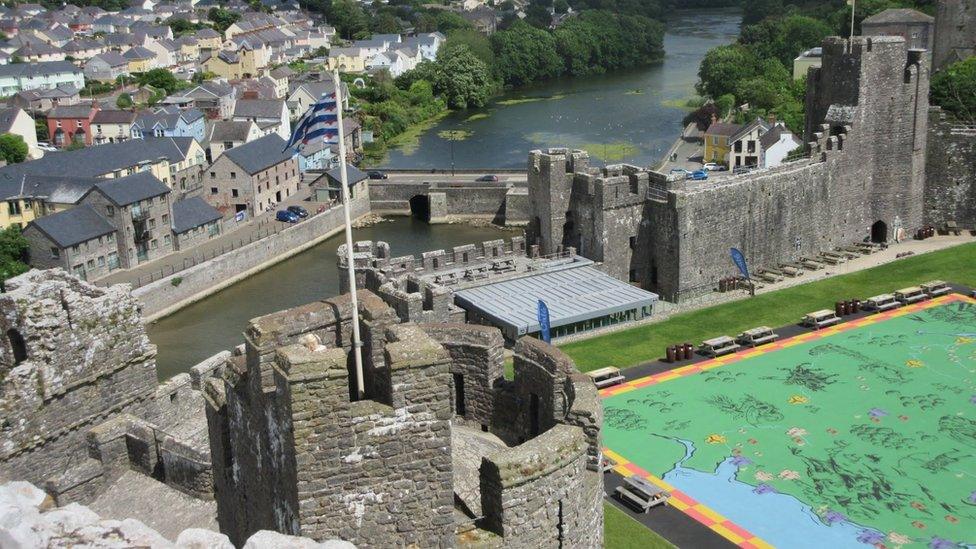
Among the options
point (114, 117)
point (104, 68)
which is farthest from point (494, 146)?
point (104, 68)

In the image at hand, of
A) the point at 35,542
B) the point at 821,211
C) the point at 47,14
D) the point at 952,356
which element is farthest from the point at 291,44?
the point at 35,542

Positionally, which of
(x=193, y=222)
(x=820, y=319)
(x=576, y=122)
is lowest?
(x=193, y=222)

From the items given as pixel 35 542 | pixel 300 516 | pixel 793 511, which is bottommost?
pixel 793 511

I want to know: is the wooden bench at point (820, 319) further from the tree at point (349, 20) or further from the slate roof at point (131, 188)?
the tree at point (349, 20)

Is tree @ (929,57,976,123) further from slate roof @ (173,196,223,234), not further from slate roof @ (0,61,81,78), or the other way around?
slate roof @ (0,61,81,78)

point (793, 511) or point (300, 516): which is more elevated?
point (300, 516)

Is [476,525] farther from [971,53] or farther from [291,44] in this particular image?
[291,44]

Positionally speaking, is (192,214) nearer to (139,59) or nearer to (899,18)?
(899,18)
